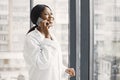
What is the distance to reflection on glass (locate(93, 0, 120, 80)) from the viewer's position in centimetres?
256

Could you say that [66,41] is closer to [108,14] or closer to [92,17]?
[92,17]

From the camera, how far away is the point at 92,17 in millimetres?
2836

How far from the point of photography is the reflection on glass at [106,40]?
2.56 meters

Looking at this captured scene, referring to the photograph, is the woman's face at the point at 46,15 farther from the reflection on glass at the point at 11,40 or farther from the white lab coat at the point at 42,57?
the reflection on glass at the point at 11,40

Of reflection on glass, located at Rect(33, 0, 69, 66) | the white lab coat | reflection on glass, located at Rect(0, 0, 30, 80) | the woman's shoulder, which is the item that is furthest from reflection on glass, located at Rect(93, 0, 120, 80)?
reflection on glass, located at Rect(0, 0, 30, 80)

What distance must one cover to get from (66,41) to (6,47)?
785 millimetres

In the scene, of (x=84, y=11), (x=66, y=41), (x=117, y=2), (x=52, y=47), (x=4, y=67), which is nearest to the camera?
(x=52, y=47)

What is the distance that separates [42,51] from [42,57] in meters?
0.05

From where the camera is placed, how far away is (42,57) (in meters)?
2.19

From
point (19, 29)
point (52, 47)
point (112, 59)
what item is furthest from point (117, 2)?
point (19, 29)

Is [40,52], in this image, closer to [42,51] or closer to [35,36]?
[42,51]

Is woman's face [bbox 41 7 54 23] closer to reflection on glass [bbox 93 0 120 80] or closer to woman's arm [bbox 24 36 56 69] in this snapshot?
woman's arm [bbox 24 36 56 69]

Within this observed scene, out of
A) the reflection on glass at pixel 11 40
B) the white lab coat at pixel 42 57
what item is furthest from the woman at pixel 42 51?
the reflection on glass at pixel 11 40

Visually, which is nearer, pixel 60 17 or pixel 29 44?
pixel 29 44
